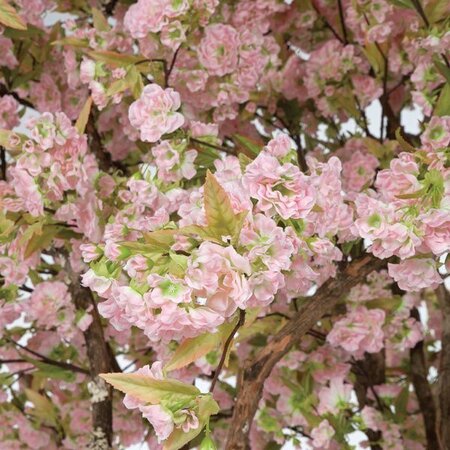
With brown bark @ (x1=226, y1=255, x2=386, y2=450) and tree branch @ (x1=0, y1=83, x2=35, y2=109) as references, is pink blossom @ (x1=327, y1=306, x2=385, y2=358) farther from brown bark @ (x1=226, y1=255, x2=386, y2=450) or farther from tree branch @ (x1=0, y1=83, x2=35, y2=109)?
tree branch @ (x1=0, y1=83, x2=35, y2=109)

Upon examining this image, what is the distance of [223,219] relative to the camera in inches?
28.7

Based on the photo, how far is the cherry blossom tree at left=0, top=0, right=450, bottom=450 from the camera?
29.8 inches

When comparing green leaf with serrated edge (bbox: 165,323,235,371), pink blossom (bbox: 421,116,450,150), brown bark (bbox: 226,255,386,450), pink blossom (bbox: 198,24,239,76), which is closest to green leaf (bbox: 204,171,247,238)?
green leaf with serrated edge (bbox: 165,323,235,371)

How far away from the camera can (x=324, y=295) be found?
1.04 metres

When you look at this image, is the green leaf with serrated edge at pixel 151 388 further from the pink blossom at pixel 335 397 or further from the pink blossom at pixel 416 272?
the pink blossom at pixel 335 397

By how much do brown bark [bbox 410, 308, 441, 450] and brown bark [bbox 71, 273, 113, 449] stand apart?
0.48 metres

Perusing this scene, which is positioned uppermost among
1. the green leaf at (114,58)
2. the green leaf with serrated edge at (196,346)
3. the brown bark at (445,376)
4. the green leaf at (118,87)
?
the green leaf at (114,58)

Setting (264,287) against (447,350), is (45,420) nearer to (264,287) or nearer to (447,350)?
(447,350)

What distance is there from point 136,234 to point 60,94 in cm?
49

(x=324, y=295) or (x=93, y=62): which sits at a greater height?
(x=93, y=62)

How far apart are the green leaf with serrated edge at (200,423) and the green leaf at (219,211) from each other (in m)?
0.13

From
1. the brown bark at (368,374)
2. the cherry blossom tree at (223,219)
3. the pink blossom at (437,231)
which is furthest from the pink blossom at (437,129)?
the brown bark at (368,374)

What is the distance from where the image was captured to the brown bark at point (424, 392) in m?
1.46

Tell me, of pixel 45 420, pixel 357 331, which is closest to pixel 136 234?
pixel 357 331
